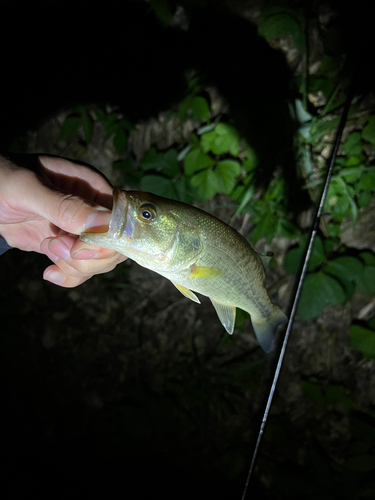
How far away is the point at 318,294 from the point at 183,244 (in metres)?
1.46

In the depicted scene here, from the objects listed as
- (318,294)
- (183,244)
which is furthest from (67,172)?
→ (318,294)

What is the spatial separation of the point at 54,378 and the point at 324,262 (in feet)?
10.8

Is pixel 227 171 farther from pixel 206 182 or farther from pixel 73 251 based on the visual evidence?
pixel 73 251

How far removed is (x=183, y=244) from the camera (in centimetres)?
121

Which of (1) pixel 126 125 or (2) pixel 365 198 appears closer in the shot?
(2) pixel 365 198

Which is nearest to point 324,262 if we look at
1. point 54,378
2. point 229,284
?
point 229,284

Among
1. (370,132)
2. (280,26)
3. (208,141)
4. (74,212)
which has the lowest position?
(74,212)

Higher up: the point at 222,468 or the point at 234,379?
the point at 234,379

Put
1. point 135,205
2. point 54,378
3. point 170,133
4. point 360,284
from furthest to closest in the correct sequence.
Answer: point 54,378 < point 170,133 < point 360,284 < point 135,205

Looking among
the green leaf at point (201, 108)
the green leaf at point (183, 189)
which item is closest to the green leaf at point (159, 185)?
the green leaf at point (183, 189)

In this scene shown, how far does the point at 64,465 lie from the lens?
136 inches

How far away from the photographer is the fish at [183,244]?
112 cm

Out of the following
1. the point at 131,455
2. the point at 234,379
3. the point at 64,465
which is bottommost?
the point at 64,465

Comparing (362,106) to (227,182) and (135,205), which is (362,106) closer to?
(227,182)
